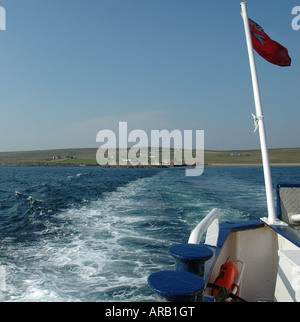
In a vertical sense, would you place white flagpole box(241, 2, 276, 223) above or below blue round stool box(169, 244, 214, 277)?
above

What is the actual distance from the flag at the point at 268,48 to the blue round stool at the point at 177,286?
5.36 m

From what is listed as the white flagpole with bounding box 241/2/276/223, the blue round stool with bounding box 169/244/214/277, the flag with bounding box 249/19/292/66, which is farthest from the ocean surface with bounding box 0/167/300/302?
the flag with bounding box 249/19/292/66

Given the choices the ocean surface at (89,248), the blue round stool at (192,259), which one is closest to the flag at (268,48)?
the blue round stool at (192,259)

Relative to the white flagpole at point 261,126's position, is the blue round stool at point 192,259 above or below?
below

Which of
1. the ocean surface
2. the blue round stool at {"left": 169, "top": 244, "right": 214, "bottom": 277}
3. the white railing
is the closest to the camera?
the blue round stool at {"left": 169, "top": 244, "right": 214, "bottom": 277}

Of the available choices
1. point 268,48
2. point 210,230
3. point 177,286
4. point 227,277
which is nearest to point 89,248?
point 210,230

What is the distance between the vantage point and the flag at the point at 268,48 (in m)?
6.08

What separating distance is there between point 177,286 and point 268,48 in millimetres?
5641

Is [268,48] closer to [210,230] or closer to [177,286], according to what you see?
[210,230]

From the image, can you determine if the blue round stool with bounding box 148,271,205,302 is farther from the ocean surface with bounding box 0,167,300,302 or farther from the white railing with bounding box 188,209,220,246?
the ocean surface with bounding box 0,167,300,302

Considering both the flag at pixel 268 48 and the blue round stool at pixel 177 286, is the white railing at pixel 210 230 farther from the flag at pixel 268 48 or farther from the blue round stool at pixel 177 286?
the flag at pixel 268 48

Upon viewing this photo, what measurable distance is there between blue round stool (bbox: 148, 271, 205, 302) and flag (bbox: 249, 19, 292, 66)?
5.36m

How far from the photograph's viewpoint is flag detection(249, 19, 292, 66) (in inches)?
239
